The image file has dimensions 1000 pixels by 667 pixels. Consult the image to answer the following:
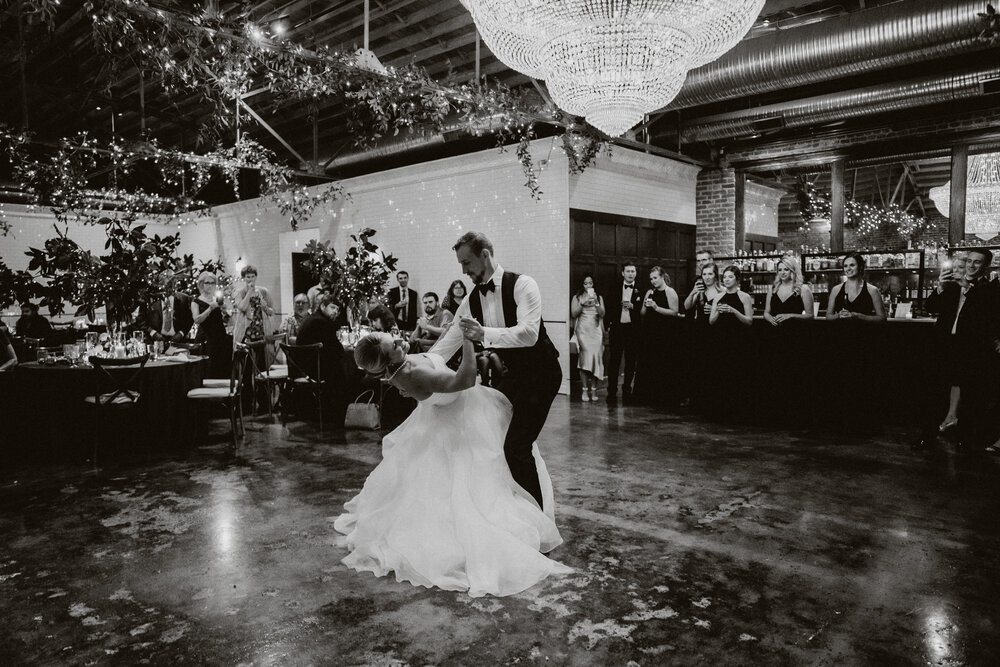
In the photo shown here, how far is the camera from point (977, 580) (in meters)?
3.06

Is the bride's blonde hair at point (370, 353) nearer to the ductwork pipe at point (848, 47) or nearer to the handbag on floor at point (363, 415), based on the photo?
the handbag on floor at point (363, 415)

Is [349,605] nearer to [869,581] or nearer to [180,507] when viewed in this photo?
[180,507]

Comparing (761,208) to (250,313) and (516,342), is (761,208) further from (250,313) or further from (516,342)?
(516,342)

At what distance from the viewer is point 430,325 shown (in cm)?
732

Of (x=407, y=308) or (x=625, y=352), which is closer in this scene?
(x=625, y=352)

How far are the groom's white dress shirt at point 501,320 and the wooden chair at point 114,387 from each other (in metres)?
3.28

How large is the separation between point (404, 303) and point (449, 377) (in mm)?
6896

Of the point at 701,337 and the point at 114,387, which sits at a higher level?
the point at 701,337

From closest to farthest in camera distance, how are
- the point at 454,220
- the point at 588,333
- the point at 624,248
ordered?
the point at 588,333
the point at 624,248
the point at 454,220

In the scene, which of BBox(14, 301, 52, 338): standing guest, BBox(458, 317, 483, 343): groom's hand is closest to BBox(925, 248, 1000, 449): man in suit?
BBox(458, 317, 483, 343): groom's hand

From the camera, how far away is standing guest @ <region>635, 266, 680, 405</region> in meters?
7.79

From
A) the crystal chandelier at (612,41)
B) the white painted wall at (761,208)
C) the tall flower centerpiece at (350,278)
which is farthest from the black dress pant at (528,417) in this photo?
the white painted wall at (761,208)

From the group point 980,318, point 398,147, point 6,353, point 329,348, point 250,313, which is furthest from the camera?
point 398,147

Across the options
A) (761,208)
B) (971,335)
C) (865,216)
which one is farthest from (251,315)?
(865,216)
